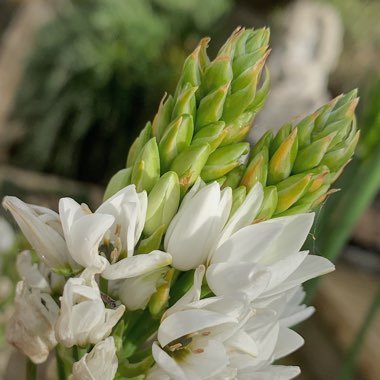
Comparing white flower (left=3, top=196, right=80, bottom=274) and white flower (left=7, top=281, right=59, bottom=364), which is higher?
white flower (left=3, top=196, right=80, bottom=274)

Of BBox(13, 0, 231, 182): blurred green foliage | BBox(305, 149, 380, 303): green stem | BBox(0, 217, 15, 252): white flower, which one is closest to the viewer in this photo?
BBox(305, 149, 380, 303): green stem

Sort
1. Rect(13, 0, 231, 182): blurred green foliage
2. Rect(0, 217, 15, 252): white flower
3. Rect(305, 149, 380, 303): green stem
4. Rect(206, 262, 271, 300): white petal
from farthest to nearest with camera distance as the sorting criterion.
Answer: Rect(13, 0, 231, 182): blurred green foliage
Rect(0, 217, 15, 252): white flower
Rect(305, 149, 380, 303): green stem
Rect(206, 262, 271, 300): white petal

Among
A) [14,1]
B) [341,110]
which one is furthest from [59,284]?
[14,1]

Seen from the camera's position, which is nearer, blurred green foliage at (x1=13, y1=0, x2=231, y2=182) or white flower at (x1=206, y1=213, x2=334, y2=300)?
white flower at (x1=206, y1=213, x2=334, y2=300)

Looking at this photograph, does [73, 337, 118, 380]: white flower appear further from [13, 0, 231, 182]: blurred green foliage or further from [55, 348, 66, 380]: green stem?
[13, 0, 231, 182]: blurred green foliage

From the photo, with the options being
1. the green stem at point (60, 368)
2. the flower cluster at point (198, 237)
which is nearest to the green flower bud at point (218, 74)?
the flower cluster at point (198, 237)

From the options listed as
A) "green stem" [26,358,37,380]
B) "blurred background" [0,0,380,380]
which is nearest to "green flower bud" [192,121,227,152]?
"green stem" [26,358,37,380]

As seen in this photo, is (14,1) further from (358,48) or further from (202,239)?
(202,239)
